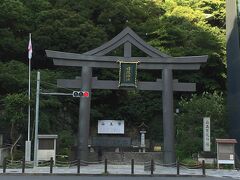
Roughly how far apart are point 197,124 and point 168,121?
434cm

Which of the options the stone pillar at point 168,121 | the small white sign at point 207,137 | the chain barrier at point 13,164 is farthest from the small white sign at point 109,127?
the chain barrier at point 13,164

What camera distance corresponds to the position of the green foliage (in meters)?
33.0

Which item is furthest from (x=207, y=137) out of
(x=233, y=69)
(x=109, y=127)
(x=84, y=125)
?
(x=109, y=127)

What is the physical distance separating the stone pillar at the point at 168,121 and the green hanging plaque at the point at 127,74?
7.82 feet

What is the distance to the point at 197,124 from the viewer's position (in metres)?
34.3

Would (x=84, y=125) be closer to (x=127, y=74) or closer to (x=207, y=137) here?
(x=127, y=74)

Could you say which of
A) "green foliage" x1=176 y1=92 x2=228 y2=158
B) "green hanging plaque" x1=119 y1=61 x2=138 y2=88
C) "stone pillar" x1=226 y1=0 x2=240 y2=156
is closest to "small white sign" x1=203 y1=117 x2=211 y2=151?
"green foliage" x1=176 y1=92 x2=228 y2=158

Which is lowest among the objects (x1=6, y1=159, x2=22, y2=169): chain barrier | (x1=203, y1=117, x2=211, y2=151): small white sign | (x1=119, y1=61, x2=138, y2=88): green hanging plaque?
(x1=6, y1=159, x2=22, y2=169): chain barrier

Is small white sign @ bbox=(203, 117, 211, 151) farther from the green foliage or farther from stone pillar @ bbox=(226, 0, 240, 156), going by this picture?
stone pillar @ bbox=(226, 0, 240, 156)

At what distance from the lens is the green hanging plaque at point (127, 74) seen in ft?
104

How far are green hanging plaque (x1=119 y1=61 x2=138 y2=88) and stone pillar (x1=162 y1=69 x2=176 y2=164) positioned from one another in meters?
2.38

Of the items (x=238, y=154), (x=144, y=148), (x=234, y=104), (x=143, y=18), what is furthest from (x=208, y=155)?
(x=143, y=18)

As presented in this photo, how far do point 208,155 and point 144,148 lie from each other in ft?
27.0

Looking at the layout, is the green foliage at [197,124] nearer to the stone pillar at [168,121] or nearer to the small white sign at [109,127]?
the stone pillar at [168,121]
